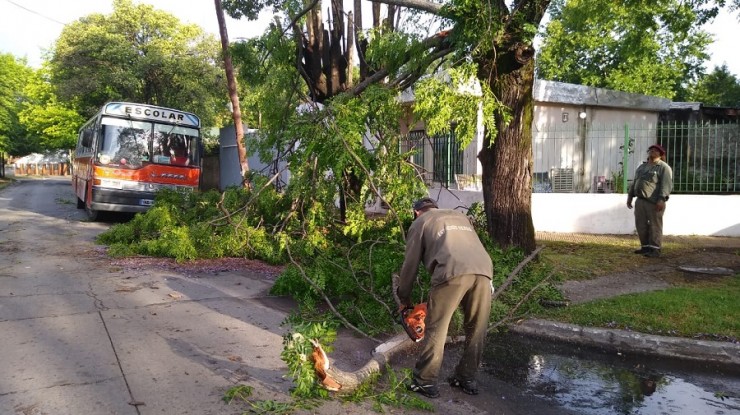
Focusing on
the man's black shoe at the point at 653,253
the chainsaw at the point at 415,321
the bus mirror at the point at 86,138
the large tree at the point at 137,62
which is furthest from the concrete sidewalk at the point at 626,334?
the large tree at the point at 137,62

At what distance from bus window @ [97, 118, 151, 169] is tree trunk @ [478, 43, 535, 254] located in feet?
31.9

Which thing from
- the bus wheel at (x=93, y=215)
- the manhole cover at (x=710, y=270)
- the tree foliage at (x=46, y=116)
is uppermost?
the tree foliage at (x=46, y=116)

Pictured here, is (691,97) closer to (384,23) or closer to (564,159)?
(564,159)

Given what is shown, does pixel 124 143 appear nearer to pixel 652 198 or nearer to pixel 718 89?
pixel 652 198

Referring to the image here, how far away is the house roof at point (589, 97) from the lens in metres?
15.2

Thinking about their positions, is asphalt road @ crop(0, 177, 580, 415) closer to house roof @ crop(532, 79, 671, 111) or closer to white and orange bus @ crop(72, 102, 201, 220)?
white and orange bus @ crop(72, 102, 201, 220)

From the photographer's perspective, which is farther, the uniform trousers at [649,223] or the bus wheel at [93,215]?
the bus wheel at [93,215]

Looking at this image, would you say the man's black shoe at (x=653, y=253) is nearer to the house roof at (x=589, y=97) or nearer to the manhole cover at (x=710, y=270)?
the manhole cover at (x=710, y=270)

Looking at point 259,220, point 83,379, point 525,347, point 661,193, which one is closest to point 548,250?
point 661,193

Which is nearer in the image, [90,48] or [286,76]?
[286,76]

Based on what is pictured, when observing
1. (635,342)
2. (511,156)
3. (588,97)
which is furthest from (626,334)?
(588,97)

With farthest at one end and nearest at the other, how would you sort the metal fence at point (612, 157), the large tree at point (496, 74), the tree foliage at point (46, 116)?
the tree foliage at point (46, 116), the metal fence at point (612, 157), the large tree at point (496, 74)

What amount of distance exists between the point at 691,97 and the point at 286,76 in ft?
95.9

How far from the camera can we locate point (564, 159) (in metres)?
13.8
